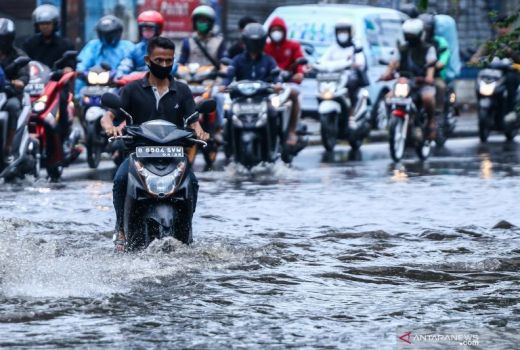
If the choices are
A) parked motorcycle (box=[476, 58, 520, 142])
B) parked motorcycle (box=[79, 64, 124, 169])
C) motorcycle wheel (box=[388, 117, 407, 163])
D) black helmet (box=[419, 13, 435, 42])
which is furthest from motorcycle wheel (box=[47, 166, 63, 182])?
parked motorcycle (box=[476, 58, 520, 142])

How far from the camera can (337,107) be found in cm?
2217

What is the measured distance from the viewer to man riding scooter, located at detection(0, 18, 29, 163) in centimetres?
1645

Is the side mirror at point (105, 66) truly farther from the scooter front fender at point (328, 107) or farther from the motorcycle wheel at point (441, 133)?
the motorcycle wheel at point (441, 133)

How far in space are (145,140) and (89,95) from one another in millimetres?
8552

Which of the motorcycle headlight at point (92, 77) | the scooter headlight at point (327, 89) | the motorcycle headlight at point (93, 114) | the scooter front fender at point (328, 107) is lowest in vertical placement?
the scooter front fender at point (328, 107)

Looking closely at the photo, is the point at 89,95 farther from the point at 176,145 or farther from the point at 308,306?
the point at 308,306

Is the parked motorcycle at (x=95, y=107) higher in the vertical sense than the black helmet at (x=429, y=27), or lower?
lower

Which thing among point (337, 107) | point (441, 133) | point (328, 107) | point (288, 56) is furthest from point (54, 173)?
point (441, 133)

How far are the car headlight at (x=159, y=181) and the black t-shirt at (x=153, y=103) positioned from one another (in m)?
0.66

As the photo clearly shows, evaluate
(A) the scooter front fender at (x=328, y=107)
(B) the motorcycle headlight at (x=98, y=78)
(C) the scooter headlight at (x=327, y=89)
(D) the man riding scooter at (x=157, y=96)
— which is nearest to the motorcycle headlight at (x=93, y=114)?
(B) the motorcycle headlight at (x=98, y=78)

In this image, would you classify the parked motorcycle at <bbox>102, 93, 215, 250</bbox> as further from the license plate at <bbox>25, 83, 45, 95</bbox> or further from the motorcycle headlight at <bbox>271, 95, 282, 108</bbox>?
the motorcycle headlight at <bbox>271, 95, 282, 108</bbox>

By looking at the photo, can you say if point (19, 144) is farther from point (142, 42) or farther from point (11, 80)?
point (142, 42)

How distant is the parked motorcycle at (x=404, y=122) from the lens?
20.4 m

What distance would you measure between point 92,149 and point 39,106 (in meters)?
1.81
